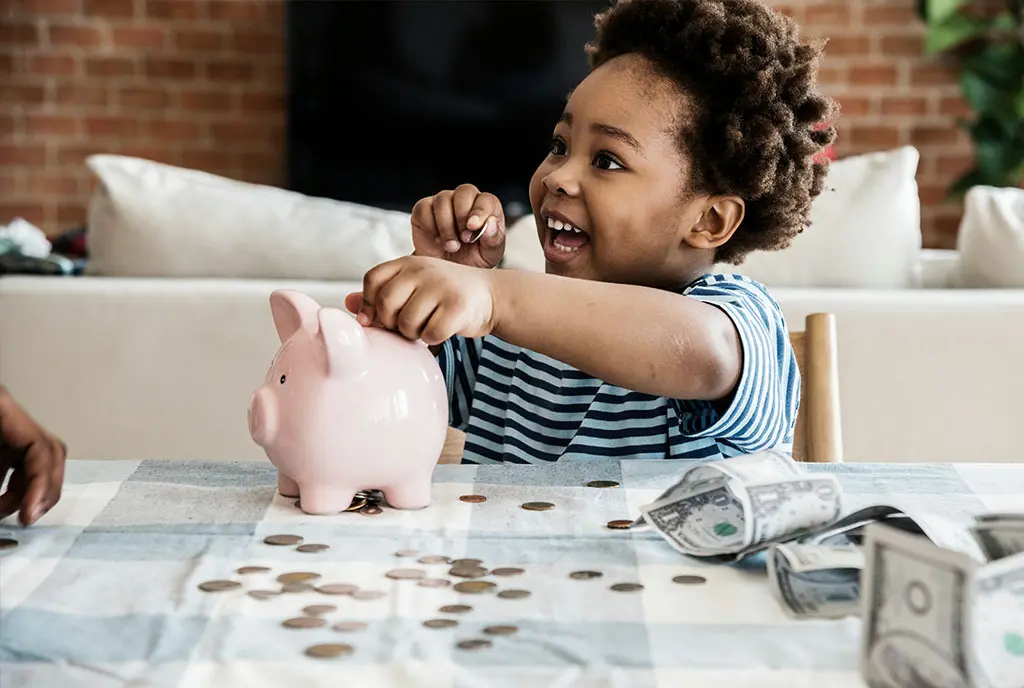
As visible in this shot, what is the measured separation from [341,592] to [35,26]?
456 cm

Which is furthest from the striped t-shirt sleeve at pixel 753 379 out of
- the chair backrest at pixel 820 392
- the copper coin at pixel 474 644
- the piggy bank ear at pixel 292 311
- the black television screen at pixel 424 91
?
the black television screen at pixel 424 91

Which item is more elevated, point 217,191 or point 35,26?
point 35,26

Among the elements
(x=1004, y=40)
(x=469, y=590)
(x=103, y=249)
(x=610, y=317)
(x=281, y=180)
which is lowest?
(x=469, y=590)

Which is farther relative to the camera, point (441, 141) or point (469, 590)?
point (441, 141)

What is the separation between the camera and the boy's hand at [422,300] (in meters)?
0.83

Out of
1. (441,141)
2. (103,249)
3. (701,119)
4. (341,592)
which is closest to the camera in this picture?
(341,592)

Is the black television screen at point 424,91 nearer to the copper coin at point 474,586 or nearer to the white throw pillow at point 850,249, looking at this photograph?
the white throw pillow at point 850,249

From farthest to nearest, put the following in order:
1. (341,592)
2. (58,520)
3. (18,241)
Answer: (18,241), (58,520), (341,592)

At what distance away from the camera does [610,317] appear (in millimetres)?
896

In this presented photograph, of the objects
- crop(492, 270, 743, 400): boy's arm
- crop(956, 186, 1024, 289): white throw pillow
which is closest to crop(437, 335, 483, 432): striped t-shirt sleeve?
A: crop(492, 270, 743, 400): boy's arm

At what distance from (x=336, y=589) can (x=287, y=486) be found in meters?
0.20

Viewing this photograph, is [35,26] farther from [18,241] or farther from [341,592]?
[341,592]

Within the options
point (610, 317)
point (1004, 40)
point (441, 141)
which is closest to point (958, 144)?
point (1004, 40)

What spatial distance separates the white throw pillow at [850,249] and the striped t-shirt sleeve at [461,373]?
811 mm
